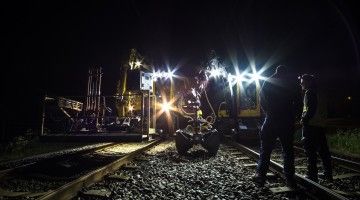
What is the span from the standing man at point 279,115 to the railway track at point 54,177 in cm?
276

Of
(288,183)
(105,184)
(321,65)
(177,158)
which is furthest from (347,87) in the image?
(105,184)

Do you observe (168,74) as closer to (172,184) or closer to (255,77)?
(255,77)

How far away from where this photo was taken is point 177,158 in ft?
24.8

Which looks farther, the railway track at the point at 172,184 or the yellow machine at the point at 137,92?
the yellow machine at the point at 137,92

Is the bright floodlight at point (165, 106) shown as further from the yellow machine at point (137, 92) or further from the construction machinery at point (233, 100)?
the construction machinery at point (233, 100)

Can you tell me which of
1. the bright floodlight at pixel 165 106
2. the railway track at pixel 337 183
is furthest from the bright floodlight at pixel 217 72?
the railway track at pixel 337 183

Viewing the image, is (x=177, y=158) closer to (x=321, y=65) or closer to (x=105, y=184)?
(x=105, y=184)

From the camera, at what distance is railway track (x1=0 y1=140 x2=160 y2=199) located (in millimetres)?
3836

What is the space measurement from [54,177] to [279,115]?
4095mm

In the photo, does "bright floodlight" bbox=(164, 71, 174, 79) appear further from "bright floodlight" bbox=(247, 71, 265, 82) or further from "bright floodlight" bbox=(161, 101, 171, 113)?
"bright floodlight" bbox=(247, 71, 265, 82)

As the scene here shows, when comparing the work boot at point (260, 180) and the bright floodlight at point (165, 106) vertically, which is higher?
the bright floodlight at point (165, 106)

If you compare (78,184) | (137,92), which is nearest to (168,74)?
(137,92)

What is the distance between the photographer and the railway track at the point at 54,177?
12.6 feet

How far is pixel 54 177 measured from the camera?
5.23 m
